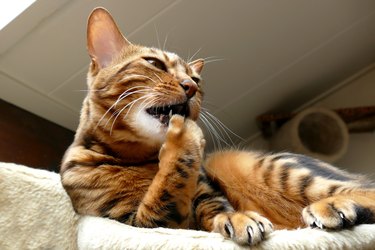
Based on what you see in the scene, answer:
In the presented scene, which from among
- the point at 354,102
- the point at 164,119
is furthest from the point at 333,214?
the point at 354,102

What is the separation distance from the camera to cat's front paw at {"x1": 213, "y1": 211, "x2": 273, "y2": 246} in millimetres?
863

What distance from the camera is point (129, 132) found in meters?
1.19

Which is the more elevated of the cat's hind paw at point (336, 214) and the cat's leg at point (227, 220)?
the cat's hind paw at point (336, 214)

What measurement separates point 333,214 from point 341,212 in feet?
0.07

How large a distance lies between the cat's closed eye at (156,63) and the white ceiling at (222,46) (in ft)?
1.25

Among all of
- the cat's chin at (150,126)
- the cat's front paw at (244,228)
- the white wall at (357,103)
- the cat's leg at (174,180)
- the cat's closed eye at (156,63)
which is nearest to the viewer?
the cat's front paw at (244,228)

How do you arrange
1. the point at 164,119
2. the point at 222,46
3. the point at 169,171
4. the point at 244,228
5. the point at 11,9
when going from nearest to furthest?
the point at 244,228 → the point at 169,171 → the point at 164,119 → the point at 11,9 → the point at 222,46

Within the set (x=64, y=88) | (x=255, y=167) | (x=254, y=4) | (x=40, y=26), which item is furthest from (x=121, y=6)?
(x=255, y=167)

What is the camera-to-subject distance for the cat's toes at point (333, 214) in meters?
0.91

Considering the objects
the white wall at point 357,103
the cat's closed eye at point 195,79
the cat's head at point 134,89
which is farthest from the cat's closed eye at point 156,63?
the white wall at point 357,103

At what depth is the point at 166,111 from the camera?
3.84ft

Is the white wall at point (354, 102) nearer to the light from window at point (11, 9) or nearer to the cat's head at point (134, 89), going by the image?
the cat's head at point (134, 89)

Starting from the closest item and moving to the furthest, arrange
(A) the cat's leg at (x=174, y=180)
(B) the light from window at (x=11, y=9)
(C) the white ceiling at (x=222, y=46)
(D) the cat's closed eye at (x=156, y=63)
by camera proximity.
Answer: (A) the cat's leg at (x=174, y=180) → (D) the cat's closed eye at (x=156, y=63) → (B) the light from window at (x=11, y=9) → (C) the white ceiling at (x=222, y=46)

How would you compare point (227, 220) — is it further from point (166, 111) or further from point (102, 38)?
point (102, 38)
